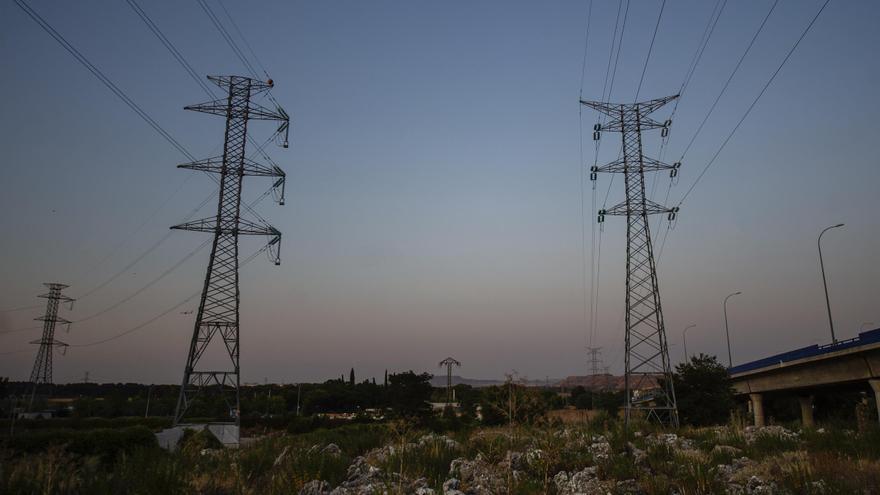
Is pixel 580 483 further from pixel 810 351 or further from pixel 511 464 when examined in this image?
pixel 810 351

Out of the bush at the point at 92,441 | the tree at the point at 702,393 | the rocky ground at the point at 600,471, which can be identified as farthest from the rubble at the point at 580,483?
the tree at the point at 702,393

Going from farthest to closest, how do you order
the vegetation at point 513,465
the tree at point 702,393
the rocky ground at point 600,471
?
the tree at point 702,393, the rocky ground at point 600,471, the vegetation at point 513,465

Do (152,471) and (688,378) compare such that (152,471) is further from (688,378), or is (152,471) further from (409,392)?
(409,392)

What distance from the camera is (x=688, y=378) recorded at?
115 ft

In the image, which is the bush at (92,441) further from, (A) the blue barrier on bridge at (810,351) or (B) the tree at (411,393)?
(A) the blue barrier on bridge at (810,351)

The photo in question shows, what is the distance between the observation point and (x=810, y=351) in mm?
36219

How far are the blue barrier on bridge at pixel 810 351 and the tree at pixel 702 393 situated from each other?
19.2 feet

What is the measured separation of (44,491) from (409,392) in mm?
42459

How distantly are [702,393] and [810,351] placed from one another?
9047mm

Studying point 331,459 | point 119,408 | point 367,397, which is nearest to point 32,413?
point 119,408

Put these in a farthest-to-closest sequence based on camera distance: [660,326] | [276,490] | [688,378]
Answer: [688,378]
[660,326]
[276,490]

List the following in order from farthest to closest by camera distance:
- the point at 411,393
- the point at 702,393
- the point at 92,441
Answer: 1. the point at 411,393
2. the point at 702,393
3. the point at 92,441

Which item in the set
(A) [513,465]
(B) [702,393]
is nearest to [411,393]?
(B) [702,393]

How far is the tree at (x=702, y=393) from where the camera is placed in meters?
33.0
